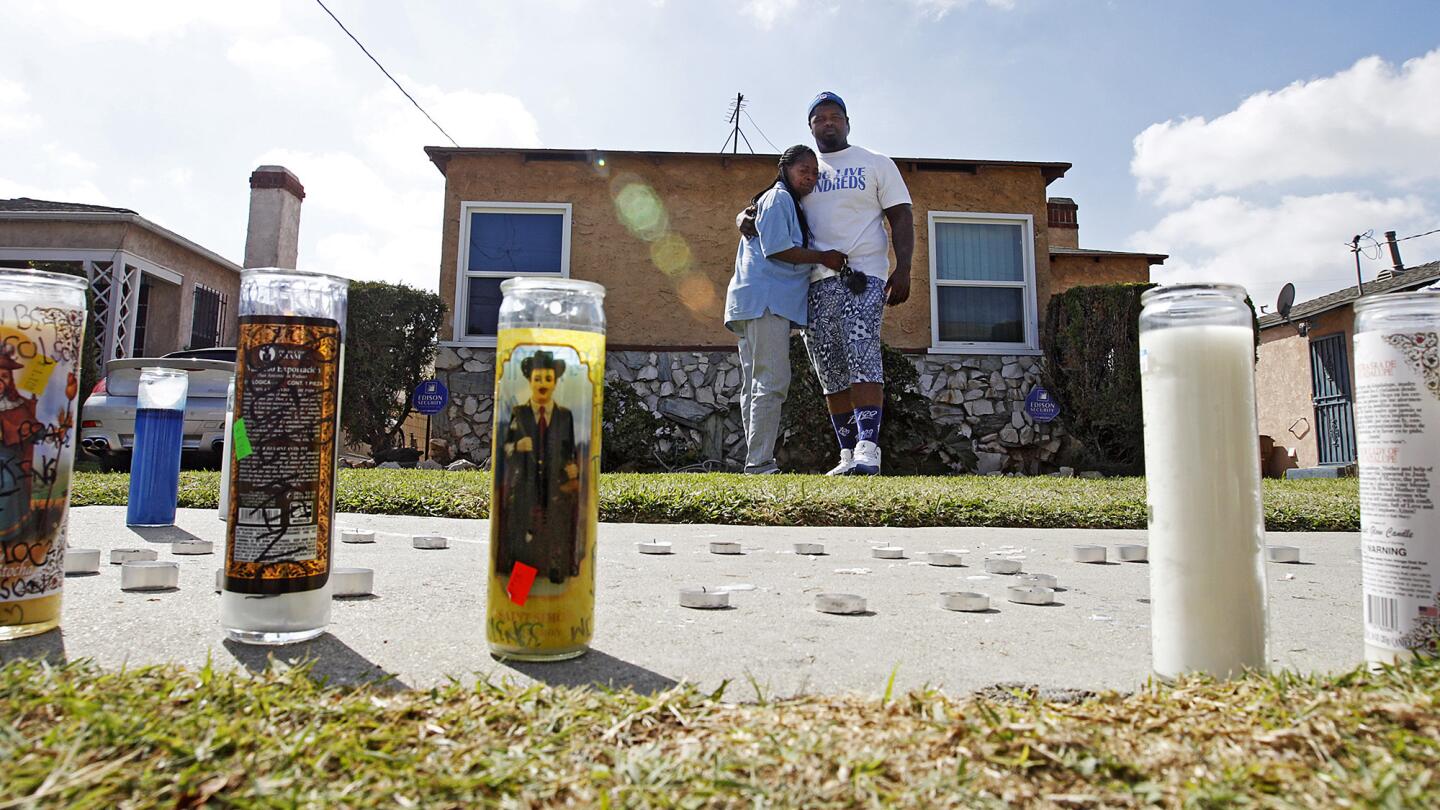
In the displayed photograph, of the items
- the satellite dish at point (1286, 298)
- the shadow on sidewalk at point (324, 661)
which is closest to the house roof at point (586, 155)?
the satellite dish at point (1286, 298)

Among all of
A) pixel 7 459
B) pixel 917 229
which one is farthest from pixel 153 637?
pixel 917 229

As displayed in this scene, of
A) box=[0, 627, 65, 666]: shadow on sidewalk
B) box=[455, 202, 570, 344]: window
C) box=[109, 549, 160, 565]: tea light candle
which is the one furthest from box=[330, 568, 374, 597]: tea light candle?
box=[455, 202, 570, 344]: window

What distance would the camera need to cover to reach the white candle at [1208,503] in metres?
1.23

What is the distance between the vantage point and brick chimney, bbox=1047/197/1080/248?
21.8 metres

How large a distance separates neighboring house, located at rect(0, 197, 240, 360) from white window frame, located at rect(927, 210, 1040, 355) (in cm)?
1423

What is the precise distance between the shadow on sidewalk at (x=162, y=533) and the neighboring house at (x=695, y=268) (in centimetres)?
653

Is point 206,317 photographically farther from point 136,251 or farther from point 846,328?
point 846,328

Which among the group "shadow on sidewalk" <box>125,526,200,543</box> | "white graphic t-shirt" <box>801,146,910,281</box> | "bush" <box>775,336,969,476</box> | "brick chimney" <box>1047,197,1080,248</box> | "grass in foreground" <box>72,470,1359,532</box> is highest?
"brick chimney" <box>1047,197,1080,248</box>

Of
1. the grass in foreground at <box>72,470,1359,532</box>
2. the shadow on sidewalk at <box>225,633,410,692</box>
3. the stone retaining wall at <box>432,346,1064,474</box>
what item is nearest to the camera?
the shadow on sidewalk at <box>225,633,410,692</box>

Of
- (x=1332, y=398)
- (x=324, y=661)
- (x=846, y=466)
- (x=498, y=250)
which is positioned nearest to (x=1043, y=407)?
(x=846, y=466)

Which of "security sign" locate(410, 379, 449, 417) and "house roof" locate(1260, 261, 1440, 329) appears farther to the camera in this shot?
"house roof" locate(1260, 261, 1440, 329)

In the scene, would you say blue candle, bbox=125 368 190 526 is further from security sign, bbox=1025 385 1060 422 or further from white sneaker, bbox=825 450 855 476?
security sign, bbox=1025 385 1060 422

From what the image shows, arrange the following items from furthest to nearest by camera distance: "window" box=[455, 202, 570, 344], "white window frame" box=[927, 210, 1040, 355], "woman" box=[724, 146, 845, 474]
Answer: "white window frame" box=[927, 210, 1040, 355], "window" box=[455, 202, 570, 344], "woman" box=[724, 146, 845, 474]

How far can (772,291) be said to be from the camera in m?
5.94
